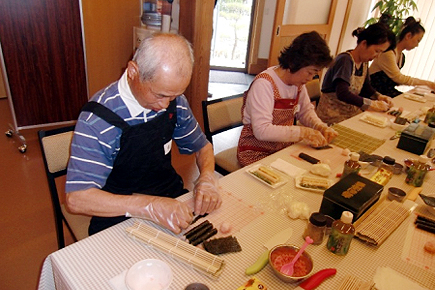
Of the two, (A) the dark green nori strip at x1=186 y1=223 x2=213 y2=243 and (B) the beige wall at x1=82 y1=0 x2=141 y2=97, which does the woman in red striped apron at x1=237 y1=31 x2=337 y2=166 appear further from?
(B) the beige wall at x1=82 y1=0 x2=141 y2=97

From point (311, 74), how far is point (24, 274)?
6.29 ft

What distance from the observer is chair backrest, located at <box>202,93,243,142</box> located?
6.29 feet

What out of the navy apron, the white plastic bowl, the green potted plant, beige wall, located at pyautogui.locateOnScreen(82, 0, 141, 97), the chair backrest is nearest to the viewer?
the white plastic bowl

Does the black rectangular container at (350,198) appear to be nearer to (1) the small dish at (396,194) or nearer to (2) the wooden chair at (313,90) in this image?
(1) the small dish at (396,194)

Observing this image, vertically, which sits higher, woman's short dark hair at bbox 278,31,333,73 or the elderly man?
woman's short dark hair at bbox 278,31,333,73

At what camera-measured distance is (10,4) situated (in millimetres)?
2717

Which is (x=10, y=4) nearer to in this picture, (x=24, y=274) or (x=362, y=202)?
(x=24, y=274)

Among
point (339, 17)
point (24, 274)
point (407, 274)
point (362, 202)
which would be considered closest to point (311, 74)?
point (362, 202)

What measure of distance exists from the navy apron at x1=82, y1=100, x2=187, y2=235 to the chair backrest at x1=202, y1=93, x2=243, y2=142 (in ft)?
1.68

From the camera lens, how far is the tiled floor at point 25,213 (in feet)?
5.80

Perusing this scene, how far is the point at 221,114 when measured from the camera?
1986 millimetres

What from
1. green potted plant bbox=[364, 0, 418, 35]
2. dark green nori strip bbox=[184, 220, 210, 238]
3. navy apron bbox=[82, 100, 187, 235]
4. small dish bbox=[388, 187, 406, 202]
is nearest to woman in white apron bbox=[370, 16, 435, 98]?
green potted plant bbox=[364, 0, 418, 35]

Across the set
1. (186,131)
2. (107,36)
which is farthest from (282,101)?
(107,36)

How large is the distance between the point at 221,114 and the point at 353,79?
1.29m
